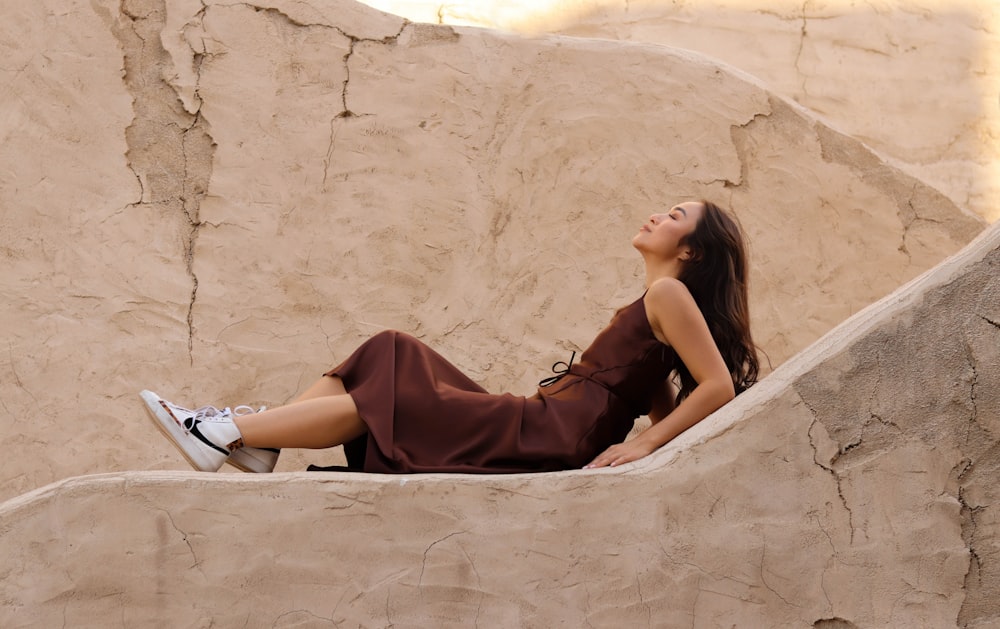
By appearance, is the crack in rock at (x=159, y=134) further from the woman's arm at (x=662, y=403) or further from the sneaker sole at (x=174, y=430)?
the woman's arm at (x=662, y=403)

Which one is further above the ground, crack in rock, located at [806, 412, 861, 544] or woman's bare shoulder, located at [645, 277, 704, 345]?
woman's bare shoulder, located at [645, 277, 704, 345]

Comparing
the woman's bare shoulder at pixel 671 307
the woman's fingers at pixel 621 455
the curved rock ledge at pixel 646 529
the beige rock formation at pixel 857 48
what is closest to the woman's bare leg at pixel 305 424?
the curved rock ledge at pixel 646 529

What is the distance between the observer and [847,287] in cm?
470

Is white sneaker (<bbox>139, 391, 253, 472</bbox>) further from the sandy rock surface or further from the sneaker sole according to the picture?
the sandy rock surface

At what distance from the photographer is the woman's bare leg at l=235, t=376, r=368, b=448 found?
296 centimetres

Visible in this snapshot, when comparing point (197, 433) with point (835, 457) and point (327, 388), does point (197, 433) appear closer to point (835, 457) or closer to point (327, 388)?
point (327, 388)

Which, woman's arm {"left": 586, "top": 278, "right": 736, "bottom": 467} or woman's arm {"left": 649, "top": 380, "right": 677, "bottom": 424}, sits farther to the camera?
woman's arm {"left": 649, "top": 380, "right": 677, "bottom": 424}

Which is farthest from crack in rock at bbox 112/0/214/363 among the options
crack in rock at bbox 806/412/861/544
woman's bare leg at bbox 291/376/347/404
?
crack in rock at bbox 806/412/861/544

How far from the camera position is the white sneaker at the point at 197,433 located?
291 centimetres

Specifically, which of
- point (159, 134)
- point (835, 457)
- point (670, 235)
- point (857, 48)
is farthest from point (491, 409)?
point (857, 48)

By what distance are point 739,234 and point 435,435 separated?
96cm

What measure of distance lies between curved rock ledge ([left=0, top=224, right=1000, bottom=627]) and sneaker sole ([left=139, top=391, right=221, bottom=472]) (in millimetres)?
181

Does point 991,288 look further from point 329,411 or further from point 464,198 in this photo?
point 464,198

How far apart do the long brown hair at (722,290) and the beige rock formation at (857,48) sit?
9.41ft
